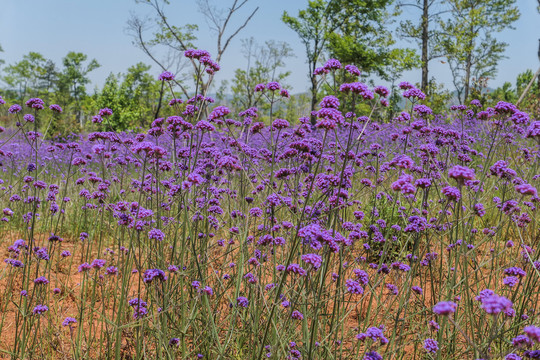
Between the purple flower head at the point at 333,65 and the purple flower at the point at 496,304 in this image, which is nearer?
the purple flower at the point at 496,304

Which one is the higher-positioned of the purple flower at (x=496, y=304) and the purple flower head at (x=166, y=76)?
the purple flower head at (x=166, y=76)

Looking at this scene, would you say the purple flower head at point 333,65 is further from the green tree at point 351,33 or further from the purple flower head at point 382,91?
the green tree at point 351,33

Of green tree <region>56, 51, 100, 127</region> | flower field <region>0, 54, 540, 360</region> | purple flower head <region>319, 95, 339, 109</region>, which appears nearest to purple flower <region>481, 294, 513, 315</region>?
flower field <region>0, 54, 540, 360</region>

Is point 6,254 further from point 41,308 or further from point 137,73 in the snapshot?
point 137,73

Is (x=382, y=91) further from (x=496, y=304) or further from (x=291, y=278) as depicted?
(x=496, y=304)

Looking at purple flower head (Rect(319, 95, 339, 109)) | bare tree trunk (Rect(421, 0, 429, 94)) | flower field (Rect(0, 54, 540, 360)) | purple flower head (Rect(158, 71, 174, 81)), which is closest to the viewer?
flower field (Rect(0, 54, 540, 360))

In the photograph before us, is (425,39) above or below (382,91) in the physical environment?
above

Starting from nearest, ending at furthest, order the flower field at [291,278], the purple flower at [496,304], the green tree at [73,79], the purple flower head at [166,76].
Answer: the purple flower at [496,304] < the flower field at [291,278] < the purple flower head at [166,76] < the green tree at [73,79]

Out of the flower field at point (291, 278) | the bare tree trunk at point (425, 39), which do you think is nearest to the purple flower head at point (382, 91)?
the flower field at point (291, 278)

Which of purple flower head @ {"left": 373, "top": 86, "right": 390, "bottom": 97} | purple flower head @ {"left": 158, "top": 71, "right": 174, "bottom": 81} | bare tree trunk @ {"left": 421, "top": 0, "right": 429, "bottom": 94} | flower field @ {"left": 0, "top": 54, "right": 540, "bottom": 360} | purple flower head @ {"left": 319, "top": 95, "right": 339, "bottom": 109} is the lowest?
flower field @ {"left": 0, "top": 54, "right": 540, "bottom": 360}

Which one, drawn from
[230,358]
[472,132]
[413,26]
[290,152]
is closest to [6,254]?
[230,358]

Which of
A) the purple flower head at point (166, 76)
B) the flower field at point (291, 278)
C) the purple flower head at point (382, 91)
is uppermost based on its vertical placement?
the purple flower head at point (166, 76)

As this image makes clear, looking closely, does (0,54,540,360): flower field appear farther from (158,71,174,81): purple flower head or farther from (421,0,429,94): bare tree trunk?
(421,0,429,94): bare tree trunk

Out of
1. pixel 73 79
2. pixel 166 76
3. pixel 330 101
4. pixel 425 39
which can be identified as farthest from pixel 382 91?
pixel 73 79
